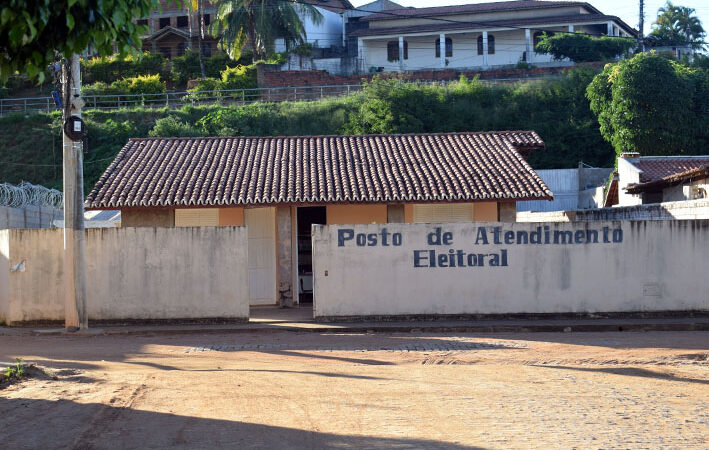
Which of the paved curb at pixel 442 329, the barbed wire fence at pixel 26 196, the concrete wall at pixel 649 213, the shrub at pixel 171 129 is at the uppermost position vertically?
the shrub at pixel 171 129

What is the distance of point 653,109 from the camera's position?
128 ft

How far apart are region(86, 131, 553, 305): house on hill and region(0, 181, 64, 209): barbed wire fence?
2.24 meters

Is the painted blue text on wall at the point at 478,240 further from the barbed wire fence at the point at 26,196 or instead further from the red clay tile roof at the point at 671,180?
the barbed wire fence at the point at 26,196

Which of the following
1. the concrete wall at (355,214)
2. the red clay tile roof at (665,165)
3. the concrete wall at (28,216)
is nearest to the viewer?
the concrete wall at (28,216)

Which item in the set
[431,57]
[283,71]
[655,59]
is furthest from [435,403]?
[431,57]

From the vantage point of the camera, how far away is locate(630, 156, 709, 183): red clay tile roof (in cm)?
2981

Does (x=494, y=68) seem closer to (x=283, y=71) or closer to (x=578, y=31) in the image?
(x=578, y=31)

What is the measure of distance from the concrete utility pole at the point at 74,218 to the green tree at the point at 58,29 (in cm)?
940

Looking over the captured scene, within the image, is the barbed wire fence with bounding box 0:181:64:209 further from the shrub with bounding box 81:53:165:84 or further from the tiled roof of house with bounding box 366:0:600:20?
the tiled roof of house with bounding box 366:0:600:20

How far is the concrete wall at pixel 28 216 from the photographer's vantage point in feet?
66.7

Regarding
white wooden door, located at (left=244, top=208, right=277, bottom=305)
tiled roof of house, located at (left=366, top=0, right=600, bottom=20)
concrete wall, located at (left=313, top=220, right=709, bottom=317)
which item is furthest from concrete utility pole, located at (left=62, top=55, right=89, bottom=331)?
tiled roof of house, located at (left=366, top=0, right=600, bottom=20)

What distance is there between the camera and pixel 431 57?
5319 centimetres

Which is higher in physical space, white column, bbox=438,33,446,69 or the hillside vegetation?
white column, bbox=438,33,446,69

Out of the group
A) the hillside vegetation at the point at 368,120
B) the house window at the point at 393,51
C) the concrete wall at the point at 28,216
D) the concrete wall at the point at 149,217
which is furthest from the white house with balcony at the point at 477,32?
the concrete wall at the point at 149,217
